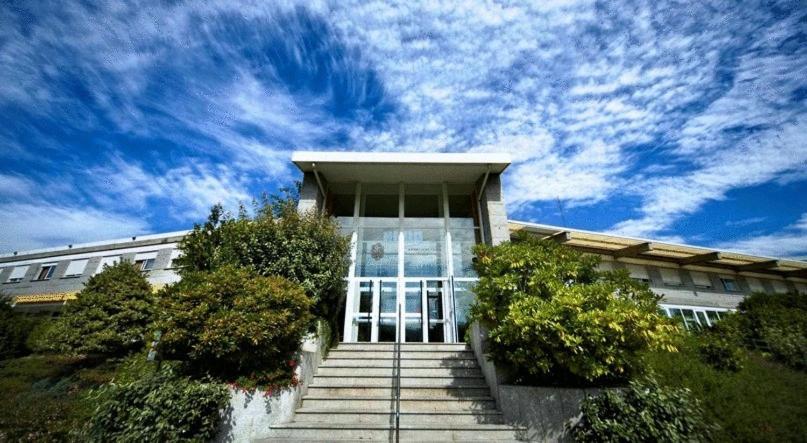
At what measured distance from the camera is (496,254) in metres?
6.11

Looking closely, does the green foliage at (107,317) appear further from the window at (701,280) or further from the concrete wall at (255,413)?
the window at (701,280)

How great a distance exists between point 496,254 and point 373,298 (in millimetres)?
4114

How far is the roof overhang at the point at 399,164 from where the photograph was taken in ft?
29.9

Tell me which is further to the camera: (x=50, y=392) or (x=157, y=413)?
(x=50, y=392)

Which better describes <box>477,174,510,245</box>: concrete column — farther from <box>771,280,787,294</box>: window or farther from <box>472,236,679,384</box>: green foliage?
<box>771,280,787,294</box>: window

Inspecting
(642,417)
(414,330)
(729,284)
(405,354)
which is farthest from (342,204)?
(729,284)

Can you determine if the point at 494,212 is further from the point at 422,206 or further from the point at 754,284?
the point at 754,284

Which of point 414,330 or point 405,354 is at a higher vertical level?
point 414,330

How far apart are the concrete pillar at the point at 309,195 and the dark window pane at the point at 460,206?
414 cm

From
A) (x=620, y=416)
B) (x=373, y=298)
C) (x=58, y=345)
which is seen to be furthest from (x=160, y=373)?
(x=58, y=345)

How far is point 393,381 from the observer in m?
6.04

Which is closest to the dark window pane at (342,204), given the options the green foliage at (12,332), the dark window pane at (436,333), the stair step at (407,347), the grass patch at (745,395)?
the stair step at (407,347)

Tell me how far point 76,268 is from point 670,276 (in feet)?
117

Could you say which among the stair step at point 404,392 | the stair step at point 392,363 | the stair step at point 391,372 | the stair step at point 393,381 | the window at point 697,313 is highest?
the window at point 697,313
